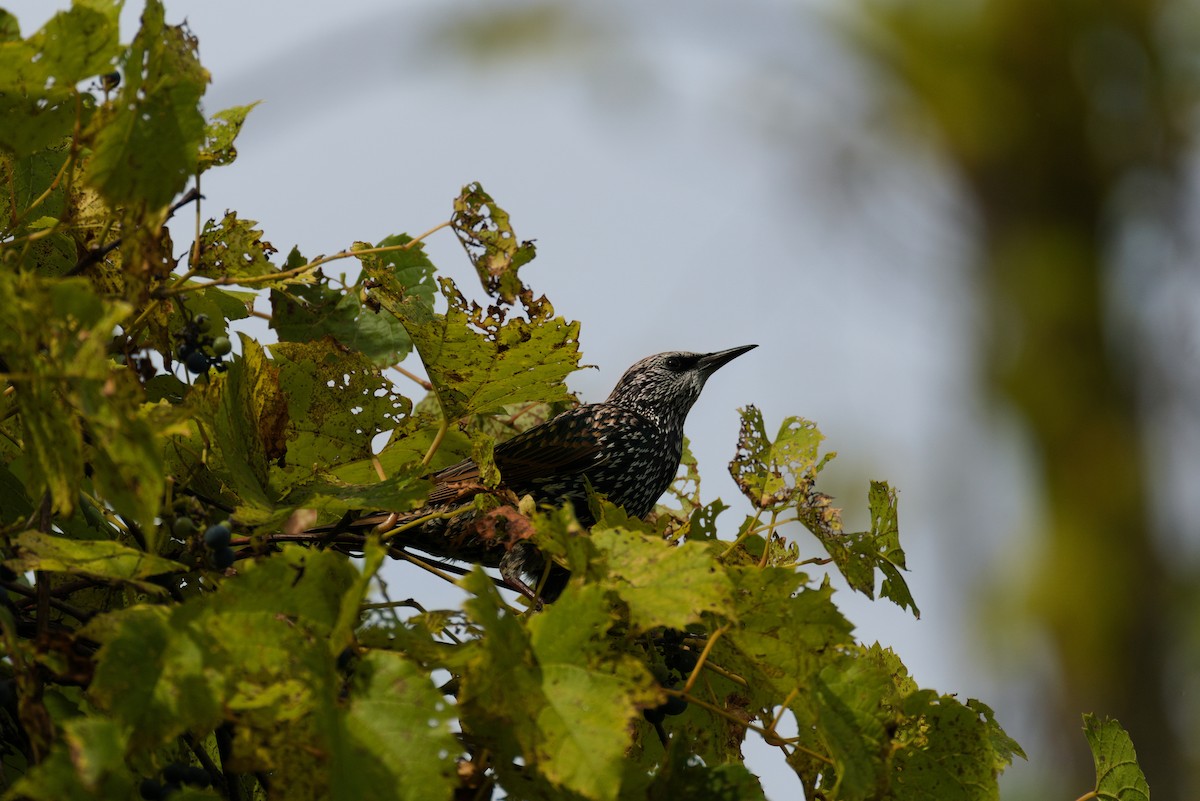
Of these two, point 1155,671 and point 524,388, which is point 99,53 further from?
point 1155,671

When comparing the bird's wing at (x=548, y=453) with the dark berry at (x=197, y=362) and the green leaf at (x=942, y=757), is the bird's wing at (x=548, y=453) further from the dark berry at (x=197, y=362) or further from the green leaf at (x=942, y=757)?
the green leaf at (x=942, y=757)

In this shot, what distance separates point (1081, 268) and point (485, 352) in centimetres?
1692

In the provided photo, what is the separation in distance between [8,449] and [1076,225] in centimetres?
1798

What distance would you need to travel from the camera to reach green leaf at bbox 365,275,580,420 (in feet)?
6.59

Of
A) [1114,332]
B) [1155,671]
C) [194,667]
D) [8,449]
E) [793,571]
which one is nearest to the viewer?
[194,667]

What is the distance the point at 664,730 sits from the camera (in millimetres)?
2027

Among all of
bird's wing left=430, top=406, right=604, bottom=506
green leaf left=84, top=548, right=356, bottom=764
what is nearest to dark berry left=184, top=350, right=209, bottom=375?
green leaf left=84, top=548, right=356, bottom=764

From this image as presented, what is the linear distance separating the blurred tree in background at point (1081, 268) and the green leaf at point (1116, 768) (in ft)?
42.2

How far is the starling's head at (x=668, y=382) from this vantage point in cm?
397

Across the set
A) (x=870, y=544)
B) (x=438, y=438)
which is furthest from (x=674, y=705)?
(x=438, y=438)

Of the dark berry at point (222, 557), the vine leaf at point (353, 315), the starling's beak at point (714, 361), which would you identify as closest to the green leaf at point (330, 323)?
the vine leaf at point (353, 315)

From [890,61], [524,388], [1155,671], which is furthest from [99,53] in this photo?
[890,61]

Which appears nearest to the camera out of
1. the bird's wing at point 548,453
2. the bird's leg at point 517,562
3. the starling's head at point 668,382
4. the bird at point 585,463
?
the bird's leg at point 517,562

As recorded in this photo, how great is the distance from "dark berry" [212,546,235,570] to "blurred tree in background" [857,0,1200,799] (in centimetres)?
1385
